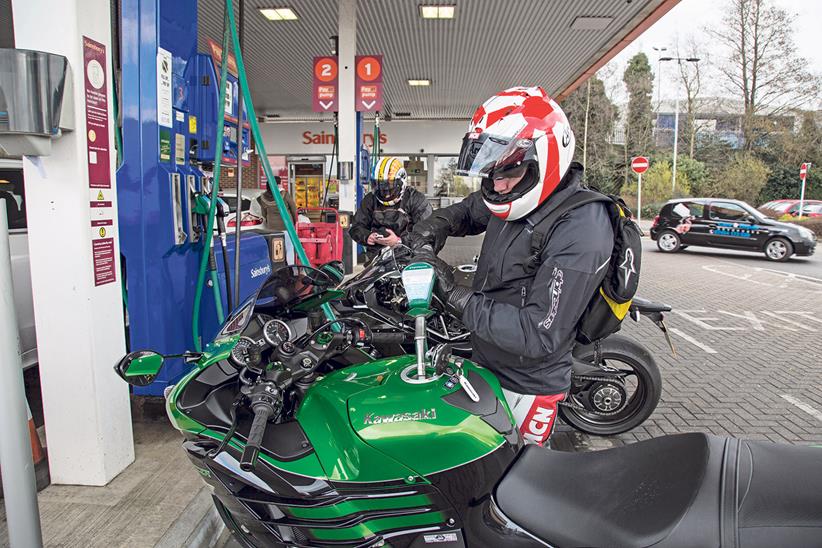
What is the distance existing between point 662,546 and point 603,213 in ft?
3.82

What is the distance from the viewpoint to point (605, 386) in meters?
4.14

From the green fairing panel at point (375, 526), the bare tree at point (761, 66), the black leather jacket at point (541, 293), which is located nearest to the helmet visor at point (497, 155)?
the black leather jacket at point (541, 293)

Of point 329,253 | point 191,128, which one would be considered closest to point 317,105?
point 329,253

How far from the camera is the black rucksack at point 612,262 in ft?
6.72

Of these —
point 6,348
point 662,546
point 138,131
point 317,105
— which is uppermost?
point 317,105

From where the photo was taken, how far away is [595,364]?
13.1 feet

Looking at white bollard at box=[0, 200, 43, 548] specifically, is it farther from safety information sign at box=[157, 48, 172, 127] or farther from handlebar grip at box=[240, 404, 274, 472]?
safety information sign at box=[157, 48, 172, 127]

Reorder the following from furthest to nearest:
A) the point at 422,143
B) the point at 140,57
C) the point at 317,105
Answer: the point at 422,143
the point at 317,105
the point at 140,57

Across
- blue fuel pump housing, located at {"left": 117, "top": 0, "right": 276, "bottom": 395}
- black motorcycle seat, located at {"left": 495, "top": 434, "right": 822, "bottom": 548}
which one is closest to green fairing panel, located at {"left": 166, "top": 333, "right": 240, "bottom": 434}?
black motorcycle seat, located at {"left": 495, "top": 434, "right": 822, "bottom": 548}

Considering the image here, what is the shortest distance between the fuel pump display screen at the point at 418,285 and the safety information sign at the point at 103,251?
6.63 ft

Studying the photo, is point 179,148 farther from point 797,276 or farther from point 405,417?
point 797,276

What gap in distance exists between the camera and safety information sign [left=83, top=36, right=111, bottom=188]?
9.56ft

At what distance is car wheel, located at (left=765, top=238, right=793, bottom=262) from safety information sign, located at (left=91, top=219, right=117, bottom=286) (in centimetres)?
1702

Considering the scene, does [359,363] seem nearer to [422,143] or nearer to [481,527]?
[481,527]
